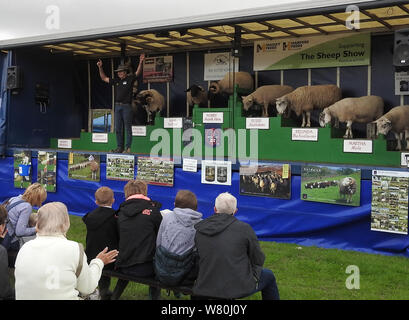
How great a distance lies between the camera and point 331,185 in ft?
23.0

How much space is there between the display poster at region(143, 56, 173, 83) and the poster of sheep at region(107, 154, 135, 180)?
3530 mm

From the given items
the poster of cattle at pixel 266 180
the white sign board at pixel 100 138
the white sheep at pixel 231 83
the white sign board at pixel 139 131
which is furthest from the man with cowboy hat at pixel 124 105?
the poster of cattle at pixel 266 180

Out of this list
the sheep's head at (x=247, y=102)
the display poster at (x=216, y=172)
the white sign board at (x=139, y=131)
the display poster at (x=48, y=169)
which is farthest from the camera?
the white sign board at (x=139, y=131)

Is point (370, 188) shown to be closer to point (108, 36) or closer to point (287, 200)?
point (287, 200)

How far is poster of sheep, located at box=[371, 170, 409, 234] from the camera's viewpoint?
639 centimetres

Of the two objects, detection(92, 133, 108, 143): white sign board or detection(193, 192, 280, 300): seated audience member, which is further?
detection(92, 133, 108, 143): white sign board

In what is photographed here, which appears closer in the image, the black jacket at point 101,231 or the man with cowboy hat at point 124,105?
the black jacket at point 101,231

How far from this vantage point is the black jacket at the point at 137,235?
14.3ft

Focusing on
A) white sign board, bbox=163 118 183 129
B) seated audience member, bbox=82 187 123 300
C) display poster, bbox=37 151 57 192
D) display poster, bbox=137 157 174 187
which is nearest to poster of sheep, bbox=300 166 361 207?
display poster, bbox=137 157 174 187

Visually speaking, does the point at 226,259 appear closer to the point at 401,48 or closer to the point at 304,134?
the point at 401,48

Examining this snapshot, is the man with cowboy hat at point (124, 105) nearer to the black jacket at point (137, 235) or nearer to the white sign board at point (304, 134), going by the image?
the white sign board at point (304, 134)

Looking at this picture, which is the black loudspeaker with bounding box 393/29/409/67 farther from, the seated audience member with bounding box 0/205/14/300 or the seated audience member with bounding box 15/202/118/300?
the seated audience member with bounding box 0/205/14/300

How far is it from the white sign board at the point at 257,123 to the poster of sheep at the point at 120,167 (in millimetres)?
2250

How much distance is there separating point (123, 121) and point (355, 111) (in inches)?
178
